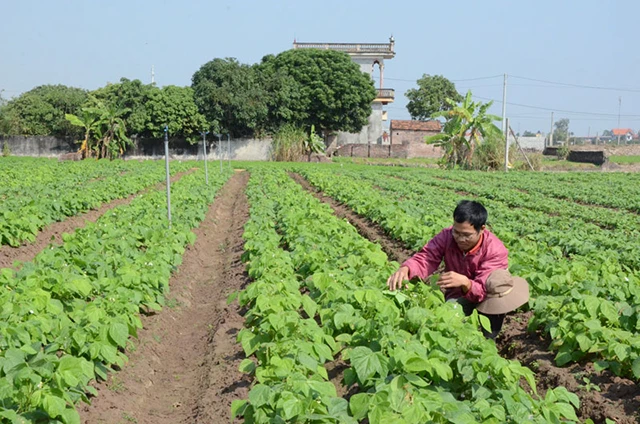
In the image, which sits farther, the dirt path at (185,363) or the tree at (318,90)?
the tree at (318,90)

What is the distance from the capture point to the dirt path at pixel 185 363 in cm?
553

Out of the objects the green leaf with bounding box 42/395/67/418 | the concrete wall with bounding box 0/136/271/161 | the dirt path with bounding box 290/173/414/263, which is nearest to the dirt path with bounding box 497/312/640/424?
the green leaf with bounding box 42/395/67/418

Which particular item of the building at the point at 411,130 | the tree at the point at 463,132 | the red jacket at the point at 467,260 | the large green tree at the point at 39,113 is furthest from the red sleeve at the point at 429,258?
the building at the point at 411,130

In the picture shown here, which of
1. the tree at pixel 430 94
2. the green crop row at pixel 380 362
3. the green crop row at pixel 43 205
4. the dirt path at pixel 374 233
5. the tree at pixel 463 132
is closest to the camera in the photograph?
the green crop row at pixel 380 362

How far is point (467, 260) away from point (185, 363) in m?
3.24

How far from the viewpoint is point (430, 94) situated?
77.9m

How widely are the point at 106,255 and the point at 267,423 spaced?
16.3ft

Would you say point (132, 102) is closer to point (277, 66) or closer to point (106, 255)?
point (277, 66)

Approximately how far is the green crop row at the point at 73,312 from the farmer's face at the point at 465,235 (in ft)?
9.11

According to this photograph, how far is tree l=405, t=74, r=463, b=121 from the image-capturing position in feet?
256

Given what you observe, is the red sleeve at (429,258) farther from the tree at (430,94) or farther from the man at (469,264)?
the tree at (430,94)

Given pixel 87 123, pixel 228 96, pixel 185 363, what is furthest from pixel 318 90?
pixel 185 363

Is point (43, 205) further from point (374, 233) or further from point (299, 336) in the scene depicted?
point (299, 336)

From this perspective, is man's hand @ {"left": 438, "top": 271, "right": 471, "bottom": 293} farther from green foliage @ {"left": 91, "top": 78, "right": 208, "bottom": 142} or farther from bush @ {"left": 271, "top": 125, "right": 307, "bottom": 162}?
green foliage @ {"left": 91, "top": 78, "right": 208, "bottom": 142}
